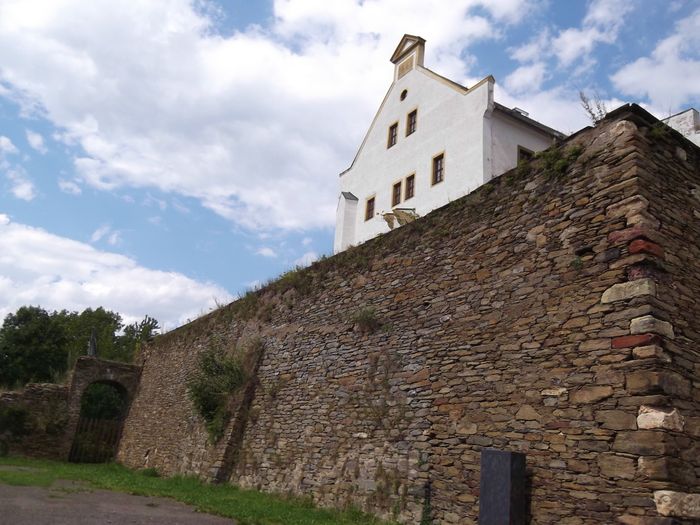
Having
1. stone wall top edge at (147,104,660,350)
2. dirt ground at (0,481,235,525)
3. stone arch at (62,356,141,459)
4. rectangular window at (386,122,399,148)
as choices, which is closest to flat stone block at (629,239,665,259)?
stone wall top edge at (147,104,660,350)

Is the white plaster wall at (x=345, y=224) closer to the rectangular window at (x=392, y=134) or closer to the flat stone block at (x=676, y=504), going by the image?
the rectangular window at (x=392, y=134)

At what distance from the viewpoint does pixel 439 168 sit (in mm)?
20031

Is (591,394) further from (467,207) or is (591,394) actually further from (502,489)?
(467,207)

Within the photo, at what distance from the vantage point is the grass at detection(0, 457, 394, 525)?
881cm

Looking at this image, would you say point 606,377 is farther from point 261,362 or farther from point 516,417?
point 261,362

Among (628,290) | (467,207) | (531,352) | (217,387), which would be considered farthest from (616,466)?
(217,387)

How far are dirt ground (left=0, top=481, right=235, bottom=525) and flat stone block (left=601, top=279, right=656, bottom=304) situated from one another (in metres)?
6.09

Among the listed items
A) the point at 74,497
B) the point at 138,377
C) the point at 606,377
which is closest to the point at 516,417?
the point at 606,377

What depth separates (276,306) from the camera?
1429cm

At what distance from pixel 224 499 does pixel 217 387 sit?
4.18 metres

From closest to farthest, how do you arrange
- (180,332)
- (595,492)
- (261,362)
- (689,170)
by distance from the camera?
1. (595,492)
2. (689,170)
3. (261,362)
4. (180,332)

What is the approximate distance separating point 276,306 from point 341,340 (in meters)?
3.43

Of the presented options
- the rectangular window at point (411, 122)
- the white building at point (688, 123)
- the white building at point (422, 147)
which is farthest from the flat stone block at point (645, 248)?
the rectangular window at point (411, 122)

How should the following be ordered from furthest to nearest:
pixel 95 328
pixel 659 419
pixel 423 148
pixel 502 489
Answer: pixel 95 328
pixel 423 148
pixel 502 489
pixel 659 419
